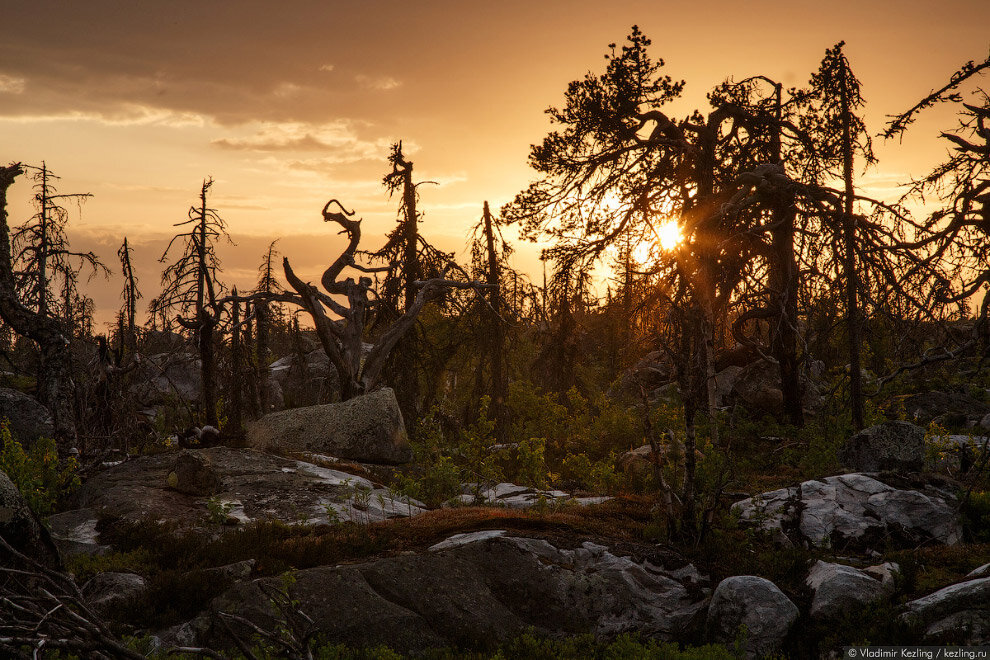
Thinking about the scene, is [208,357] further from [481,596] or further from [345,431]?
[481,596]

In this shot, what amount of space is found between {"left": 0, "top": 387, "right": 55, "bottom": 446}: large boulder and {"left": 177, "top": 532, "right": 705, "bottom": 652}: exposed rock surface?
12283 mm

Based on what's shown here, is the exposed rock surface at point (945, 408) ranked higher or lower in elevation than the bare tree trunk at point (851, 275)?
lower

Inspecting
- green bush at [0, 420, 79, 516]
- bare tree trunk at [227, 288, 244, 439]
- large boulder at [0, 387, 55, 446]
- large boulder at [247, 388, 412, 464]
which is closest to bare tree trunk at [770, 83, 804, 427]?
large boulder at [247, 388, 412, 464]

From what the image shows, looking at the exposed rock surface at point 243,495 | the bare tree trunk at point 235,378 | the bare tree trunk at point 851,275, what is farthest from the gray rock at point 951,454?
the bare tree trunk at point 235,378

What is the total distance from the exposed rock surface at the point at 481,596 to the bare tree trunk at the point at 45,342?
8.06m

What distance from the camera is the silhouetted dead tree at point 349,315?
18.6m

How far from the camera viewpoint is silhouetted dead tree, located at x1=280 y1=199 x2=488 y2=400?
18609 millimetres

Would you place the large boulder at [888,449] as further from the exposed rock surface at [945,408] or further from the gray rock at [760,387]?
the exposed rock surface at [945,408]

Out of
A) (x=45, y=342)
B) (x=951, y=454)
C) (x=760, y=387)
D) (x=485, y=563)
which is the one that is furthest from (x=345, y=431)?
(x=760, y=387)

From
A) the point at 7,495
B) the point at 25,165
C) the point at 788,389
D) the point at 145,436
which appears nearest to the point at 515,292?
the point at 788,389

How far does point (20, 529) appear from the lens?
614 centimetres

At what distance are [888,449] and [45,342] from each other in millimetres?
16149

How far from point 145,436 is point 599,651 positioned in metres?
15.8

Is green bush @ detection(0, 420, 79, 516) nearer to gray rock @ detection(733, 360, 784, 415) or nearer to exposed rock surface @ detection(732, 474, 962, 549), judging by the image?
exposed rock surface @ detection(732, 474, 962, 549)
